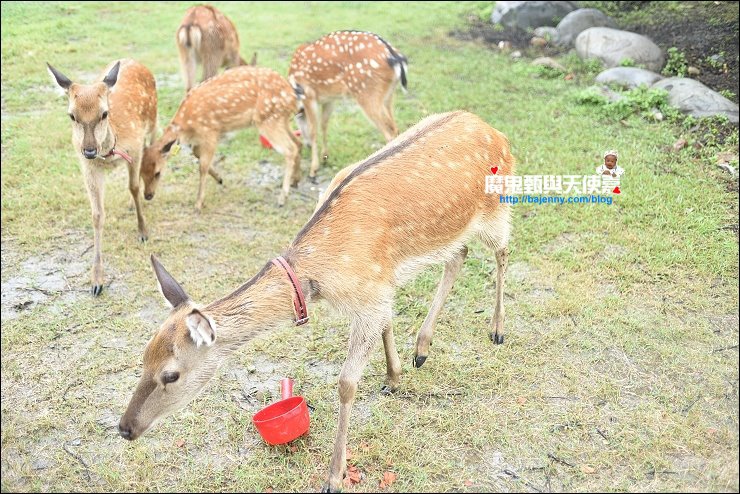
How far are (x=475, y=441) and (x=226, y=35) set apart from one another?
6041mm

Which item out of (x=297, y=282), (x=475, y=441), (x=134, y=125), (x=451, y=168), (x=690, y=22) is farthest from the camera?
(x=690, y=22)

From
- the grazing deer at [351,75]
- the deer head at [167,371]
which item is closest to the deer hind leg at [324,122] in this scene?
the grazing deer at [351,75]

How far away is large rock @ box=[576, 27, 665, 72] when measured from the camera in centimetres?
841

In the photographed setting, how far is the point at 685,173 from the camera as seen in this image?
5938 millimetres

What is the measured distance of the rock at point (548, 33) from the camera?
32.7 ft

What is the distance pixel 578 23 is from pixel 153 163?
7228 mm

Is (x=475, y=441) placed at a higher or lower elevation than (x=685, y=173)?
lower

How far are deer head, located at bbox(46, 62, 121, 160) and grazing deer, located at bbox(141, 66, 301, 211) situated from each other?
3.09ft

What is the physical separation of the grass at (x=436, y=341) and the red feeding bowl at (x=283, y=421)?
11 centimetres

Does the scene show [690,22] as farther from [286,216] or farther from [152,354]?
[152,354]

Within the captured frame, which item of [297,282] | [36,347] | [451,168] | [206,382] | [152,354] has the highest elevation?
[451,168]

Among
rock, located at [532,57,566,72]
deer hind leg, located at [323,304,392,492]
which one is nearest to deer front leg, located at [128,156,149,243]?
deer hind leg, located at [323,304,392,492]

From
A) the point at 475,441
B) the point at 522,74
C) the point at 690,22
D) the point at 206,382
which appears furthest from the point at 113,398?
the point at 690,22

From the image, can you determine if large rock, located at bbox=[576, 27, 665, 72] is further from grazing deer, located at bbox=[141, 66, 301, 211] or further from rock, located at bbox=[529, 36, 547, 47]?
grazing deer, located at bbox=[141, 66, 301, 211]
